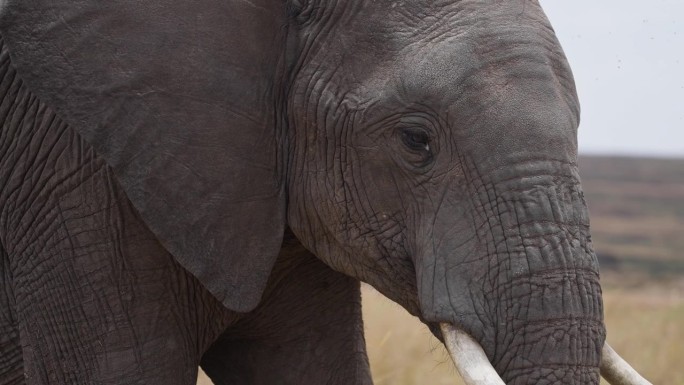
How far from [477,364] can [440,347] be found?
4.03 metres

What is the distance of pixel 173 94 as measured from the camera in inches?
175

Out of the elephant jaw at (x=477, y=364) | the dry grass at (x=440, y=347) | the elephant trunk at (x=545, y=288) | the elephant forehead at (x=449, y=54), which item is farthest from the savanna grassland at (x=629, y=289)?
the elephant forehead at (x=449, y=54)

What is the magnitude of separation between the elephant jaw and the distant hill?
839 inches

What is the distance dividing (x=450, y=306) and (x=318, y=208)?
659 mm

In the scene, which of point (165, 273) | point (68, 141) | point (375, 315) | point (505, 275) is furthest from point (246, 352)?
point (375, 315)

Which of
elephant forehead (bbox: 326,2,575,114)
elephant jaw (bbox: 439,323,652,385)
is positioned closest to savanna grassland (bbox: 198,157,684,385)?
elephant jaw (bbox: 439,323,652,385)

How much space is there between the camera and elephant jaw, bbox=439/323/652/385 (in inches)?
155

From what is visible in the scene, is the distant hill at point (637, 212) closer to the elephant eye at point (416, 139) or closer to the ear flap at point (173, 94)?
the ear flap at point (173, 94)

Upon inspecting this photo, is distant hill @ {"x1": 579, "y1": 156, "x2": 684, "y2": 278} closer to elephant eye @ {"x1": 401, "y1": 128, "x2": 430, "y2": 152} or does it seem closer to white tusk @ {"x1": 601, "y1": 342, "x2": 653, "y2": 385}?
white tusk @ {"x1": 601, "y1": 342, "x2": 653, "y2": 385}

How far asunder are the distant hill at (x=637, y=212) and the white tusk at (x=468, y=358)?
Answer: 21575 mm

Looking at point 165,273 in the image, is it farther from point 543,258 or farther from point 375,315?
point 375,315

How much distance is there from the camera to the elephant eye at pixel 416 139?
4.24 m

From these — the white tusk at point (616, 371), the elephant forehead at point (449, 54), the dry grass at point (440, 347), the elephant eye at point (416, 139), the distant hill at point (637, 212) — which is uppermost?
the elephant forehead at point (449, 54)

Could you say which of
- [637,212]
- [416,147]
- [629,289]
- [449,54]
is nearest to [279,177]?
[416,147]
